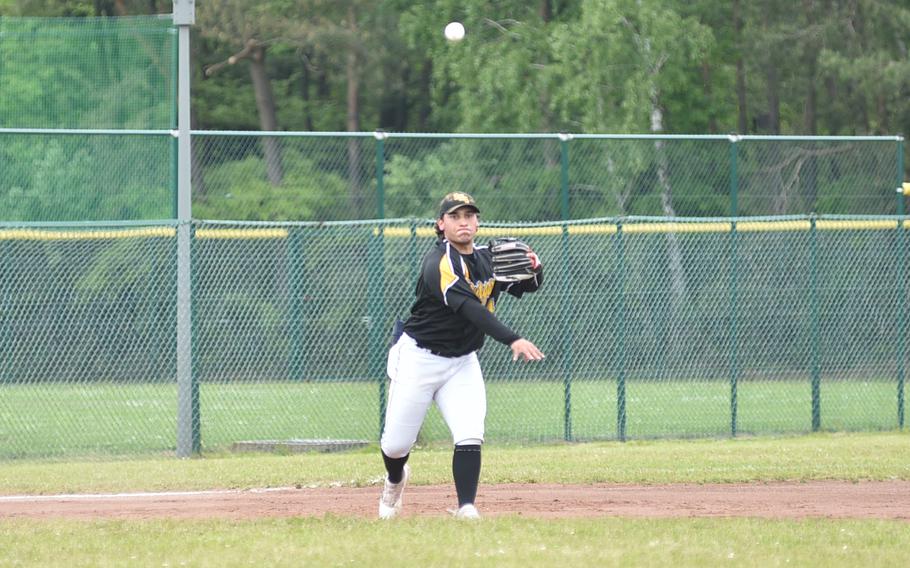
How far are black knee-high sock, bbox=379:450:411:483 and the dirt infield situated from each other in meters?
0.37

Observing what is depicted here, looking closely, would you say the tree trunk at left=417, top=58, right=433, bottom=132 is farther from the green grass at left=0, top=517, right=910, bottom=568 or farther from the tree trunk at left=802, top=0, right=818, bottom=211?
the green grass at left=0, top=517, right=910, bottom=568

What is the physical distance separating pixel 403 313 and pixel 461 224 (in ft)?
20.4

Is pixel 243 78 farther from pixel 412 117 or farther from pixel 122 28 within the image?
pixel 122 28

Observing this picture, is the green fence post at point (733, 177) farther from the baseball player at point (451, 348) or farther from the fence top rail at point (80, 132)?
the baseball player at point (451, 348)

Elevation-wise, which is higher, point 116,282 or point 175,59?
point 175,59

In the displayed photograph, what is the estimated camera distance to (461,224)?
7840 mm

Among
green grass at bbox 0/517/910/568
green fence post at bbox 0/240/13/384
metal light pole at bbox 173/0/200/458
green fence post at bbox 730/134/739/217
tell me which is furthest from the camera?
green fence post at bbox 730/134/739/217

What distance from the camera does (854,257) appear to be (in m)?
15.1

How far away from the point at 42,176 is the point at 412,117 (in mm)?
23588

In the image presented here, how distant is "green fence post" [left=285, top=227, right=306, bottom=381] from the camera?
14.2m

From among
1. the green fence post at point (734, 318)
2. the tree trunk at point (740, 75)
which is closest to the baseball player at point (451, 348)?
the green fence post at point (734, 318)

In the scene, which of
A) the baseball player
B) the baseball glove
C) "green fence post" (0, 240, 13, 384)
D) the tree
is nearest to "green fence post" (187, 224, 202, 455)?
"green fence post" (0, 240, 13, 384)

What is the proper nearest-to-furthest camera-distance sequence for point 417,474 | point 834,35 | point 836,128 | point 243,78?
point 417,474 < point 834,35 < point 836,128 < point 243,78

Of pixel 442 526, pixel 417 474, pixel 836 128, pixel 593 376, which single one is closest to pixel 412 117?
pixel 836 128
